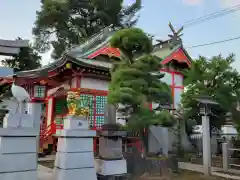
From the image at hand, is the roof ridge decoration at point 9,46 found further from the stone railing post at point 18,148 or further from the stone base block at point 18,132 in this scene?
the stone base block at point 18,132

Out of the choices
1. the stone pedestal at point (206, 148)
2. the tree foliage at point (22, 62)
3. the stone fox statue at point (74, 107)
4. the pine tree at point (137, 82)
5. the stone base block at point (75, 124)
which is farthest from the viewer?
the tree foliage at point (22, 62)

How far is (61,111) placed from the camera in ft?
48.0

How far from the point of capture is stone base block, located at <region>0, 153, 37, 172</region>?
496cm

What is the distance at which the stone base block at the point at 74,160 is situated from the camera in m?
5.49

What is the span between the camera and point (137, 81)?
25.8ft

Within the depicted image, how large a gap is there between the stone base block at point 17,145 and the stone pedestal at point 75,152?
64cm

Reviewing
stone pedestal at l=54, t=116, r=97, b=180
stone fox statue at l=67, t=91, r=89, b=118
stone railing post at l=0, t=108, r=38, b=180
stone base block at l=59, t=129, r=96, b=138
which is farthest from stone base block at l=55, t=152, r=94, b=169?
stone fox statue at l=67, t=91, r=89, b=118

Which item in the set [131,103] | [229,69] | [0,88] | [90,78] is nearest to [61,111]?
[90,78]

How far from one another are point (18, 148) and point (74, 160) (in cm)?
119

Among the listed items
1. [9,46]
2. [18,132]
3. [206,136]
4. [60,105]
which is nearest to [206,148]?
[206,136]

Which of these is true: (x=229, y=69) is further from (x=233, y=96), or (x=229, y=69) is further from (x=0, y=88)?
(x=0, y=88)

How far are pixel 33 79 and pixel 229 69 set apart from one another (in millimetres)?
9331

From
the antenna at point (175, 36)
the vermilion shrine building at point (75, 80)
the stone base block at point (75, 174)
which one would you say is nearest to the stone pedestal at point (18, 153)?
the stone base block at point (75, 174)

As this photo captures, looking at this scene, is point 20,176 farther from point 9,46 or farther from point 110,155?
point 9,46
